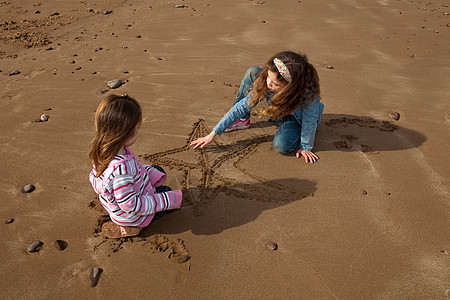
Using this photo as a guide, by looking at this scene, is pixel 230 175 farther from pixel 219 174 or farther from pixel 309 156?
pixel 309 156

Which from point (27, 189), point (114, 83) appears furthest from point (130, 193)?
point (114, 83)

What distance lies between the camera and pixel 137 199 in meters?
2.41

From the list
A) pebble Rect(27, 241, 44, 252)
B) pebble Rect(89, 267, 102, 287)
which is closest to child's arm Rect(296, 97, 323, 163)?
pebble Rect(89, 267, 102, 287)

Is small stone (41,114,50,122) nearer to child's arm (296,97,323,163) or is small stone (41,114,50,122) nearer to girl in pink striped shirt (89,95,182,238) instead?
girl in pink striped shirt (89,95,182,238)

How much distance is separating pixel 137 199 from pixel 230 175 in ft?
3.90

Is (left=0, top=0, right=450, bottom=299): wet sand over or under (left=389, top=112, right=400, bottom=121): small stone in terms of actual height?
under

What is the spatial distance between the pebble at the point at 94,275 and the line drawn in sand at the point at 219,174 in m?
0.89

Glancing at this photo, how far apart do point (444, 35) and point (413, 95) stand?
10.5 feet

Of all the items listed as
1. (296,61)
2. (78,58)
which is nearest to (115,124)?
(296,61)

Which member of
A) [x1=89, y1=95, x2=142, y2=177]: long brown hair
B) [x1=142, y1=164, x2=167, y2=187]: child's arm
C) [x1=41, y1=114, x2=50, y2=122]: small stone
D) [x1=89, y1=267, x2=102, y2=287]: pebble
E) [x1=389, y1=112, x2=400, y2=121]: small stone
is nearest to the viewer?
[x1=89, y1=95, x2=142, y2=177]: long brown hair

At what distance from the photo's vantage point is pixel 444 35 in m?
6.90

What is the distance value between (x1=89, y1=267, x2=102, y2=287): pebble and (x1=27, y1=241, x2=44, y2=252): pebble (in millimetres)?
524

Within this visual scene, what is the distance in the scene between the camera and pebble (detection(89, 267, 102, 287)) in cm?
234

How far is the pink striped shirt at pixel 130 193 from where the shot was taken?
2.28 meters
